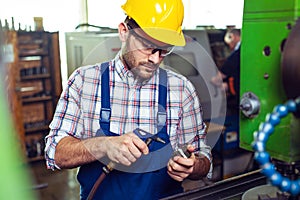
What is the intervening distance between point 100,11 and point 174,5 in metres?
3.11

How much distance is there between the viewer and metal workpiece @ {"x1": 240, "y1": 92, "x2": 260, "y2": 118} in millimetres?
630

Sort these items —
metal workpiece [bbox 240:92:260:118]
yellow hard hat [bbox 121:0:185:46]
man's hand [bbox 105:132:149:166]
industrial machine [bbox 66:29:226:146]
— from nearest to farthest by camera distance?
metal workpiece [bbox 240:92:260:118]
man's hand [bbox 105:132:149:166]
yellow hard hat [bbox 121:0:185:46]
industrial machine [bbox 66:29:226:146]

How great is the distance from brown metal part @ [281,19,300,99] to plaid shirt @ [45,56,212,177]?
63 centimetres

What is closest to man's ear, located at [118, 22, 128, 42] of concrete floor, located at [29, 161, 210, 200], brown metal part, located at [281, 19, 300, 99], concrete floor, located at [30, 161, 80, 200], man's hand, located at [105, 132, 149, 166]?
man's hand, located at [105, 132, 149, 166]

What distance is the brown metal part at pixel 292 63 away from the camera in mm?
508

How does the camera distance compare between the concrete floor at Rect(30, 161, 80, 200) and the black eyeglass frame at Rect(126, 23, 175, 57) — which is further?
the concrete floor at Rect(30, 161, 80, 200)

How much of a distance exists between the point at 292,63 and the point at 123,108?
684mm

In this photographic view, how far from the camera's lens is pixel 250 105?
0.64m

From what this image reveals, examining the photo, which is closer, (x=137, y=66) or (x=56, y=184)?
(x=137, y=66)

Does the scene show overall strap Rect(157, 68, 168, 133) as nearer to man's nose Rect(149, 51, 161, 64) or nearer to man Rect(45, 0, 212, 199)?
man Rect(45, 0, 212, 199)

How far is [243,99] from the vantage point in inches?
25.9

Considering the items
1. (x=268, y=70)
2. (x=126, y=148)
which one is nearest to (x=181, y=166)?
(x=126, y=148)

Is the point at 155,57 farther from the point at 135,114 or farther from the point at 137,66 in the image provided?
the point at 135,114

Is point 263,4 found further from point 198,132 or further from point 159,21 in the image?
point 198,132
